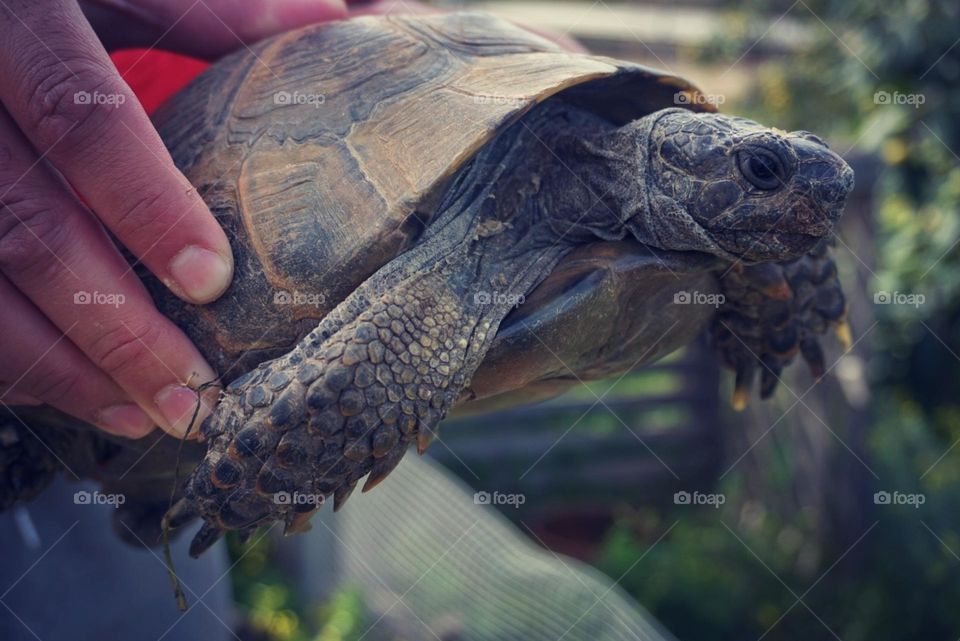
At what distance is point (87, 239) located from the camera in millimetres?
1645

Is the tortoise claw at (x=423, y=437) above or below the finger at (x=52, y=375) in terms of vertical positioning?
below

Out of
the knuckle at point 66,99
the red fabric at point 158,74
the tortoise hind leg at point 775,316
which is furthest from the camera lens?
the red fabric at point 158,74

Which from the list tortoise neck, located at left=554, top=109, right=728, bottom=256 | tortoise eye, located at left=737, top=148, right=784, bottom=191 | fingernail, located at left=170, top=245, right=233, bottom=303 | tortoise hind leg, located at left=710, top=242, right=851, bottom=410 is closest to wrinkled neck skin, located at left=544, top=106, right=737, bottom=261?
tortoise neck, located at left=554, top=109, right=728, bottom=256

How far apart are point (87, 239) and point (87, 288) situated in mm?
96

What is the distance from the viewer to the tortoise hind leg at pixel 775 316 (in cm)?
206

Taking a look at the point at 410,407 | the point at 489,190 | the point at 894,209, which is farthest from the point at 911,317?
the point at 410,407

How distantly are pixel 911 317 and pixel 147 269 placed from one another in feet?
12.6

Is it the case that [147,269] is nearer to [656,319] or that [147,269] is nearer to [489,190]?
[489,190]

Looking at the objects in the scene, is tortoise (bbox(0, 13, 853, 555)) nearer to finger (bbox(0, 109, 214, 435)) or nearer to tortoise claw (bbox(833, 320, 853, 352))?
finger (bbox(0, 109, 214, 435))

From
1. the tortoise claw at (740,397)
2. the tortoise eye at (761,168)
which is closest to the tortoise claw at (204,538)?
the tortoise eye at (761,168)

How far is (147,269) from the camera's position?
1.79 meters

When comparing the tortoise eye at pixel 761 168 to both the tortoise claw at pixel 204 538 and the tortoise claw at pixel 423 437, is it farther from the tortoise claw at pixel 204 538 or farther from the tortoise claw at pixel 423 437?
the tortoise claw at pixel 204 538

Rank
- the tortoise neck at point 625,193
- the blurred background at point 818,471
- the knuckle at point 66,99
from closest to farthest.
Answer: the knuckle at point 66,99 → the tortoise neck at point 625,193 → the blurred background at point 818,471

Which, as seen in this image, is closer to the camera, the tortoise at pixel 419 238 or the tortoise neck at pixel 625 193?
the tortoise at pixel 419 238
